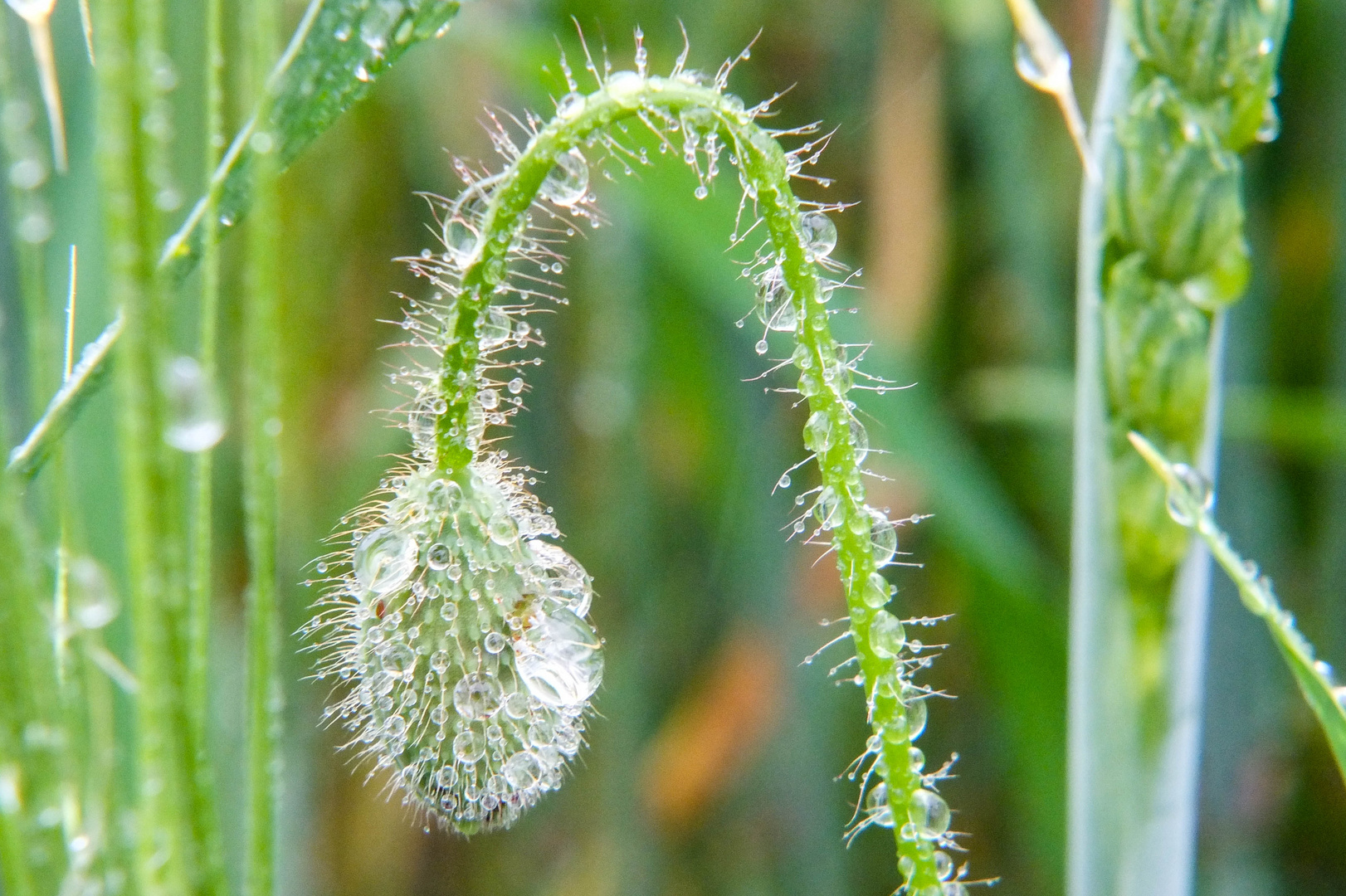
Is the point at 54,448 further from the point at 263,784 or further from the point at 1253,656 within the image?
the point at 1253,656

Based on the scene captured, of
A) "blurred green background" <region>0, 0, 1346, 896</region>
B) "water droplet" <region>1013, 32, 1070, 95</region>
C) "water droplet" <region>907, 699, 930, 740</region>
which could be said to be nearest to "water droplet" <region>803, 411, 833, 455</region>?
"water droplet" <region>907, 699, 930, 740</region>

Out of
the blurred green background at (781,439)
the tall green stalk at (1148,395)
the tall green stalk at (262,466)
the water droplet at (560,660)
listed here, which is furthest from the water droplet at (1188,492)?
the blurred green background at (781,439)

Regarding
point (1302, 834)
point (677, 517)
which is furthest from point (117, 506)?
point (1302, 834)

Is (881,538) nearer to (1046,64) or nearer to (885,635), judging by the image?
(885,635)

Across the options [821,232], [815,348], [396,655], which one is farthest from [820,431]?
[396,655]

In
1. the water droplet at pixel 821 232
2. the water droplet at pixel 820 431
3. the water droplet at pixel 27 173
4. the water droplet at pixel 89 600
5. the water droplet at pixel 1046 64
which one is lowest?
the water droplet at pixel 89 600

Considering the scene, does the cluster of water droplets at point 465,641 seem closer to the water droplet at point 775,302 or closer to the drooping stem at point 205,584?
the water droplet at point 775,302
